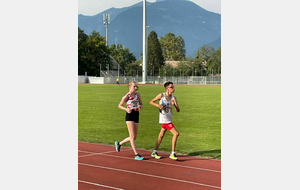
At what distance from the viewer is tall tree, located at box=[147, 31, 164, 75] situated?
870 centimetres

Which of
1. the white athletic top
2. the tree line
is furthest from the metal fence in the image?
the white athletic top

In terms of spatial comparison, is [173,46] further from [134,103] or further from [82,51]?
[82,51]

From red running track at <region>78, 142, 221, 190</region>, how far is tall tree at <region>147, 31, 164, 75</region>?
189 centimetres

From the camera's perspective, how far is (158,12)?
8.60 meters

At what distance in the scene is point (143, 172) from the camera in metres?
6.74

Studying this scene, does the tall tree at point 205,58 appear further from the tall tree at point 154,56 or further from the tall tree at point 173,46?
the tall tree at point 154,56

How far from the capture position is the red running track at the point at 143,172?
19.8 ft

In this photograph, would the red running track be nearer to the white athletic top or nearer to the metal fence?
the white athletic top

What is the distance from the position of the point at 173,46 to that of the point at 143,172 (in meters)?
3.10

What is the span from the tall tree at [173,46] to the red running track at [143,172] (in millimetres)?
2127

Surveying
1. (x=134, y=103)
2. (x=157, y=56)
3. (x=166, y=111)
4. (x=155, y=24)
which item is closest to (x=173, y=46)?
(x=157, y=56)
